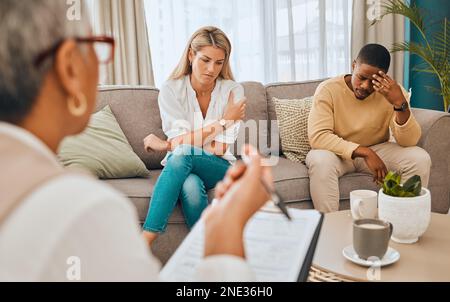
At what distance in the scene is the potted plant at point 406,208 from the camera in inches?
54.5

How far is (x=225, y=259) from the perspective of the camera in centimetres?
55

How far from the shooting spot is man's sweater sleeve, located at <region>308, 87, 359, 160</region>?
2266 mm

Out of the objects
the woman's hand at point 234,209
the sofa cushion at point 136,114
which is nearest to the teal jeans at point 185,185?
the sofa cushion at point 136,114

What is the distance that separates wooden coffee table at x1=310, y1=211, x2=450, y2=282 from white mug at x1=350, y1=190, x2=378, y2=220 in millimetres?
54

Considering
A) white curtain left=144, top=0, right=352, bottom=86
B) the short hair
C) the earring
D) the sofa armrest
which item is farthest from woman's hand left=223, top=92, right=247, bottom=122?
the earring

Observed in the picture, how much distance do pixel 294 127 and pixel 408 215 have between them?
1.23 m

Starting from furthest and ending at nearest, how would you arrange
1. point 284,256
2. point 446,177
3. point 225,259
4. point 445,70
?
point 445,70 → point 446,177 → point 284,256 → point 225,259

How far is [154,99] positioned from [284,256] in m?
1.84

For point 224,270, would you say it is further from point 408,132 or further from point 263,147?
point 263,147

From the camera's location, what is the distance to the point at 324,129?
2.34 metres
